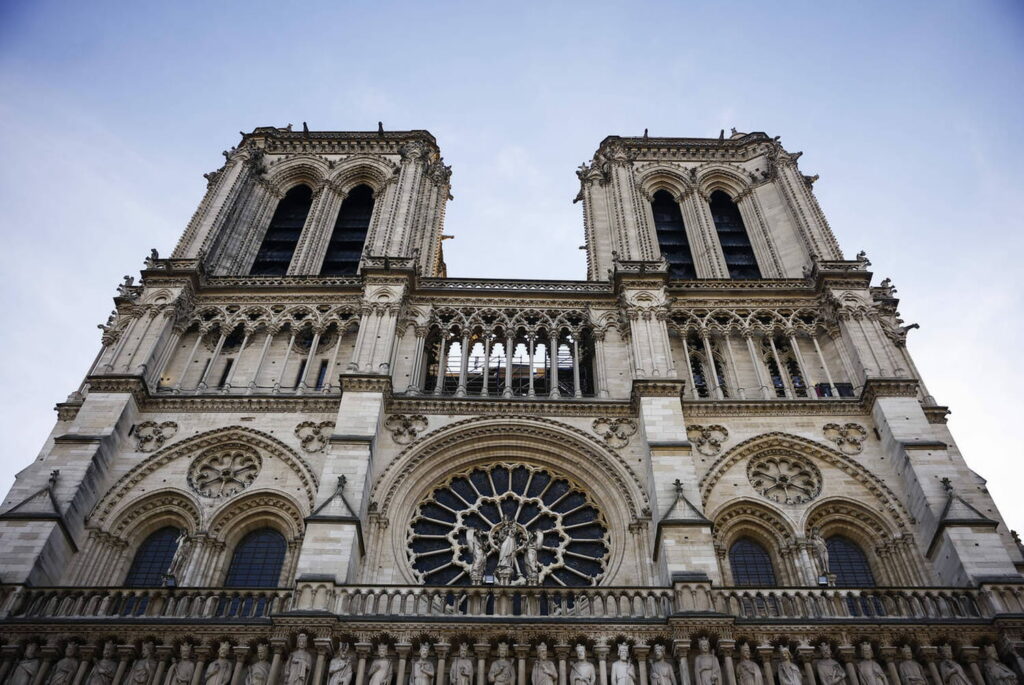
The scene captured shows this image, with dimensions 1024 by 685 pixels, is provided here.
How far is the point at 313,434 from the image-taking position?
21.3m

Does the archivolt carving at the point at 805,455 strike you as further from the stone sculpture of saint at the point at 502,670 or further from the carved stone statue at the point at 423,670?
the carved stone statue at the point at 423,670

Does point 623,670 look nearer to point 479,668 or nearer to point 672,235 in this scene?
point 479,668

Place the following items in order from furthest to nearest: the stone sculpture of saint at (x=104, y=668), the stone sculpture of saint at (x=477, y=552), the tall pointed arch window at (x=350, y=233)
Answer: the tall pointed arch window at (x=350, y=233) → the stone sculpture of saint at (x=477, y=552) → the stone sculpture of saint at (x=104, y=668)

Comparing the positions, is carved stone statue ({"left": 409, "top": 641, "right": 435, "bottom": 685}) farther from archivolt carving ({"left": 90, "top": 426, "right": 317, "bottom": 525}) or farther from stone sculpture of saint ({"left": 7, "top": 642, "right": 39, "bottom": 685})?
stone sculpture of saint ({"left": 7, "top": 642, "right": 39, "bottom": 685})

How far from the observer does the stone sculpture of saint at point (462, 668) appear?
14883 mm

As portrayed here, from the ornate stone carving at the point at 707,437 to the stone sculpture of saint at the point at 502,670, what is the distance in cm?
784

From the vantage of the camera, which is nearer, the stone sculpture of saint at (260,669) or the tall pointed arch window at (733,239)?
the stone sculpture of saint at (260,669)

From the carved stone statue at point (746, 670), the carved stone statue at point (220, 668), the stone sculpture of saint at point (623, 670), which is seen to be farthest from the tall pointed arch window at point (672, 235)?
the carved stone statue at point (220, 668)

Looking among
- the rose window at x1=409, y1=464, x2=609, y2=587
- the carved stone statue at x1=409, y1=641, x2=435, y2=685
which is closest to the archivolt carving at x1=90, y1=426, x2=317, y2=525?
the rose window at x1=409, y1=464, x2=609, y2=587

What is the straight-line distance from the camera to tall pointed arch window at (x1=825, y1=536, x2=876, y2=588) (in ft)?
62.9

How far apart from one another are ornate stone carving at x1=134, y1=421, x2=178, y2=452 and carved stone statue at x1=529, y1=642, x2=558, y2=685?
35.9 ft

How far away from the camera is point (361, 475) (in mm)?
19047

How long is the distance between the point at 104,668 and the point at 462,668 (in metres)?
6.22

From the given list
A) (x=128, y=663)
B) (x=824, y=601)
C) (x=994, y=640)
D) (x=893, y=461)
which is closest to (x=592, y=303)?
(x=893, y=461)
